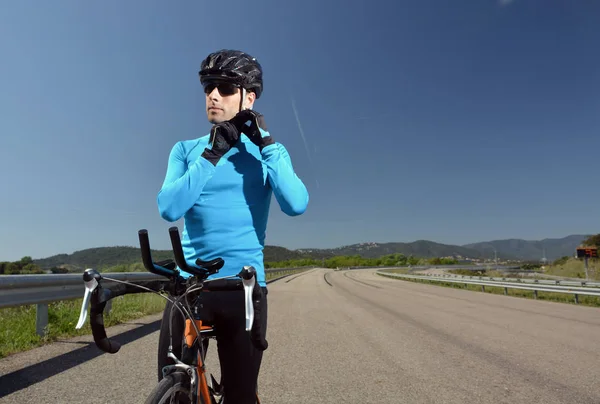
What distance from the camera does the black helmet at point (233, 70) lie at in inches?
76.8

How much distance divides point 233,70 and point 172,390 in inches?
55.9

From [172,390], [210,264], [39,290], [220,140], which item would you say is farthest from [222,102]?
[39,290]

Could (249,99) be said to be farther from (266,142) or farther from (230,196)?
(230,196)

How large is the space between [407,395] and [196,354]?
2.99m

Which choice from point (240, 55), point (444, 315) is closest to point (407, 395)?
point (240, 55)

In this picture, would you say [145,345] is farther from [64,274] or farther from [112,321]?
[112,321]

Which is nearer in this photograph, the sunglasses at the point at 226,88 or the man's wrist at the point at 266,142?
the man's wrist at the point at 266,142

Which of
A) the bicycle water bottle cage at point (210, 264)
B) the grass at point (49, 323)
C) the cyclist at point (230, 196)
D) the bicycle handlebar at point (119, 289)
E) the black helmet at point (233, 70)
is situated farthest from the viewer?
the grass at point (49, 323)

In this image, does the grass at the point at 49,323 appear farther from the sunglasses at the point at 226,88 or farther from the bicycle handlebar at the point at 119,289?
the sunglasses at the point at 226,88

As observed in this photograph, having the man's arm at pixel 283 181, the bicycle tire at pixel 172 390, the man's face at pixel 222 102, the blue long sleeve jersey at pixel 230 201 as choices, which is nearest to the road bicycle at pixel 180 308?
the bicycle tire at pixel 172 390

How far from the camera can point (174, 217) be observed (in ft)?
5.89

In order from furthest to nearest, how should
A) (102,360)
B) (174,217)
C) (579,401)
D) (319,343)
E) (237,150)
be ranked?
1. (319,343)
2. (102,360)
3. (579,401)
4. (237,150)
5. (174,217)

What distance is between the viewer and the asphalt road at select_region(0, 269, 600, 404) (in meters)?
3.81

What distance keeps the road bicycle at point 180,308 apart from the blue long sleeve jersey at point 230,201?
21 centimetres
